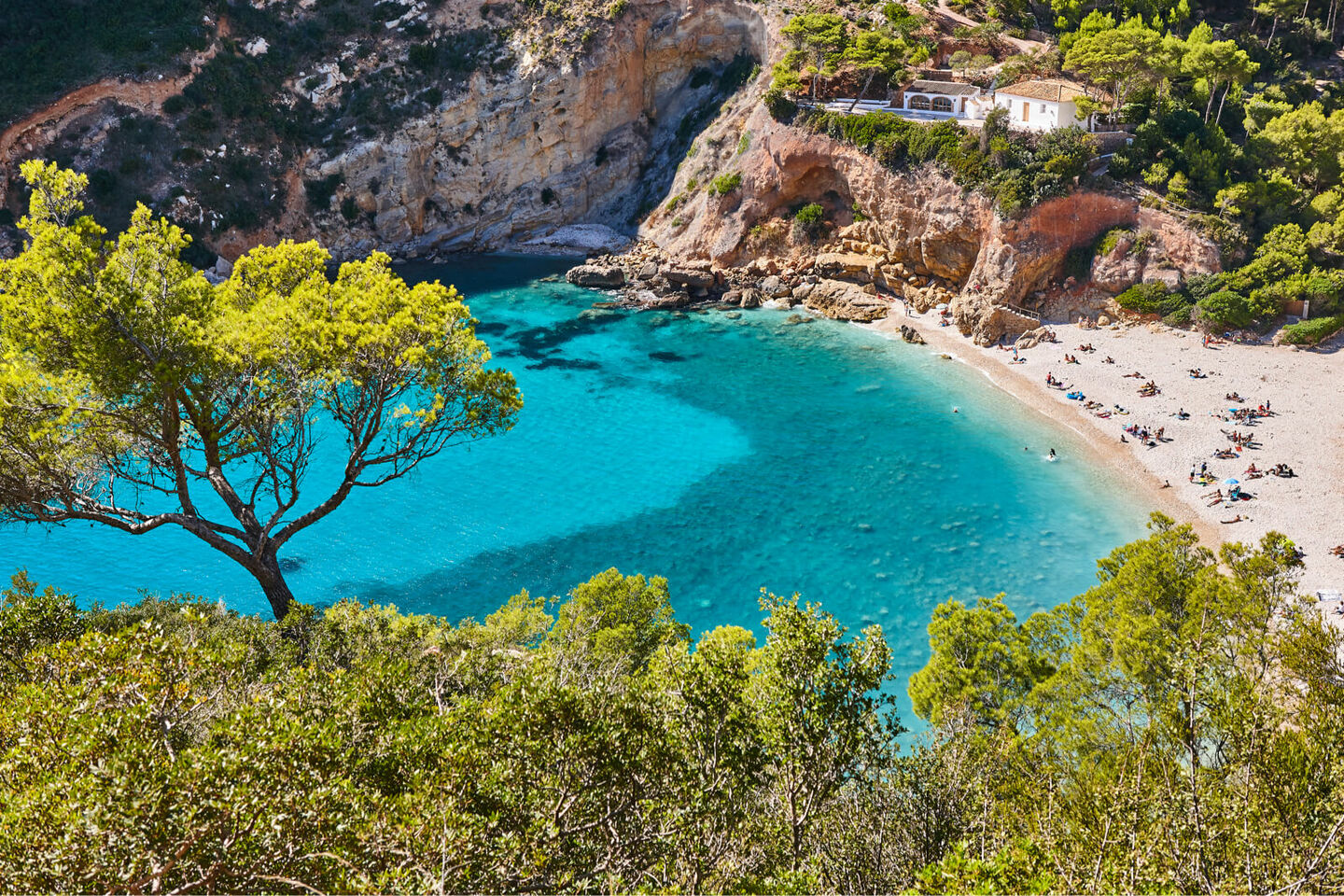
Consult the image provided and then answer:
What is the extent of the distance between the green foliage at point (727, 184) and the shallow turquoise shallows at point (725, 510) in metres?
18.3

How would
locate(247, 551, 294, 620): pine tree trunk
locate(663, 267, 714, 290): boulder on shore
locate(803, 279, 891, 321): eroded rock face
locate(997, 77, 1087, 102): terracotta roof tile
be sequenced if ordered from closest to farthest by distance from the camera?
locate(247, 551, 294, 620): pine tree trunk, locate(997, 77, 1087, 102): terracotta roof tile, locate(803, 279, 891, 321): eroded rock face, locate(663, 267, 714, 290): boulder on shore

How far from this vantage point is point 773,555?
115 ft

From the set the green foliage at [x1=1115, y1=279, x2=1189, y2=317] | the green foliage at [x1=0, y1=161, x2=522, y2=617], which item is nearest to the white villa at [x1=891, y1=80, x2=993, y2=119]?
the green foliage at [x1=1115, y1=279, x2=1189, y2=317]

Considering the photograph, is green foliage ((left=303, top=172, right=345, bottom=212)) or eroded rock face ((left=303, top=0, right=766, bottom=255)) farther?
eroded rock face ((left=303, top=0, right=766, bottom=255))

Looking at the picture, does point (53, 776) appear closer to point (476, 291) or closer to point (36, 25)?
point (476, 291)

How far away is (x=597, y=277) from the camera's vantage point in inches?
2714

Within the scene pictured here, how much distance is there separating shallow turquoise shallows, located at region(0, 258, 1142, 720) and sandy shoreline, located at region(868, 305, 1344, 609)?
6.60 ft

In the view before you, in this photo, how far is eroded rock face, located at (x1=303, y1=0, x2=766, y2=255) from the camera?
73.1 m

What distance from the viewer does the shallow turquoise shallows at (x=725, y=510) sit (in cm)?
3306

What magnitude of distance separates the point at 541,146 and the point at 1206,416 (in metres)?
57.0

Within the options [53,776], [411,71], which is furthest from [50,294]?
[411,71]

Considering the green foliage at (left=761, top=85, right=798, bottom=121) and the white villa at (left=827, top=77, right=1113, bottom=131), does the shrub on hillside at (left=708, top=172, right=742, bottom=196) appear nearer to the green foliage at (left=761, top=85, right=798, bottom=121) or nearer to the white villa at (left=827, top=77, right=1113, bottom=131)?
the green foliage at (left=761, top=85, right=798, bottom=121)

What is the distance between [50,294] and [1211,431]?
4596 centimetres

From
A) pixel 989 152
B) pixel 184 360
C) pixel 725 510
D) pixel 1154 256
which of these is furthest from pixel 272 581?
pixel 1154 256
